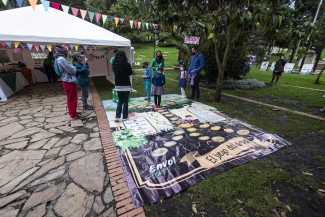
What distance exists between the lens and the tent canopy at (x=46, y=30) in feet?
18.7

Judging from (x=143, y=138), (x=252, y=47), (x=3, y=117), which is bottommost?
(x=3, y=117)

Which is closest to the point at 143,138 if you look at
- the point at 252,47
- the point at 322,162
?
the point at 322,162

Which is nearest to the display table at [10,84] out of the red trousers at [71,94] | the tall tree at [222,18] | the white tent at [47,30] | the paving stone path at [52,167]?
the white tent at [47,30]

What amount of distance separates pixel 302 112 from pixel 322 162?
299 cm

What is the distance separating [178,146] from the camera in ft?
10.6

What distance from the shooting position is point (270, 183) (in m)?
2.40

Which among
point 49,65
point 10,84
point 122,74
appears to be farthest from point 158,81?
point 49,65

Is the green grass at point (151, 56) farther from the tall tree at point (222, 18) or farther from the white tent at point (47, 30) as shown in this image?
the tall tree at point (222, 18)

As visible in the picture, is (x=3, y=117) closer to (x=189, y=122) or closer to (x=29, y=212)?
(x=29, y=212)

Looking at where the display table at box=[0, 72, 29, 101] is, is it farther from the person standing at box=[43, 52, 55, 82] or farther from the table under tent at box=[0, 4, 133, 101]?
the person standing at box=[43, 52, 55, 82]

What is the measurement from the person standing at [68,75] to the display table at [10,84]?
12.8ft

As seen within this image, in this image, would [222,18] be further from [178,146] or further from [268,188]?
[268,188]

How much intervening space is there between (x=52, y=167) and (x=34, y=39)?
17.5 feet

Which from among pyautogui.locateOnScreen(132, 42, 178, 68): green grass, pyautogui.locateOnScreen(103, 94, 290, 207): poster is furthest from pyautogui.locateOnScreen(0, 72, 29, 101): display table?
pyautogui.locateOnScreen(132, 42, 178, 68): green grass
